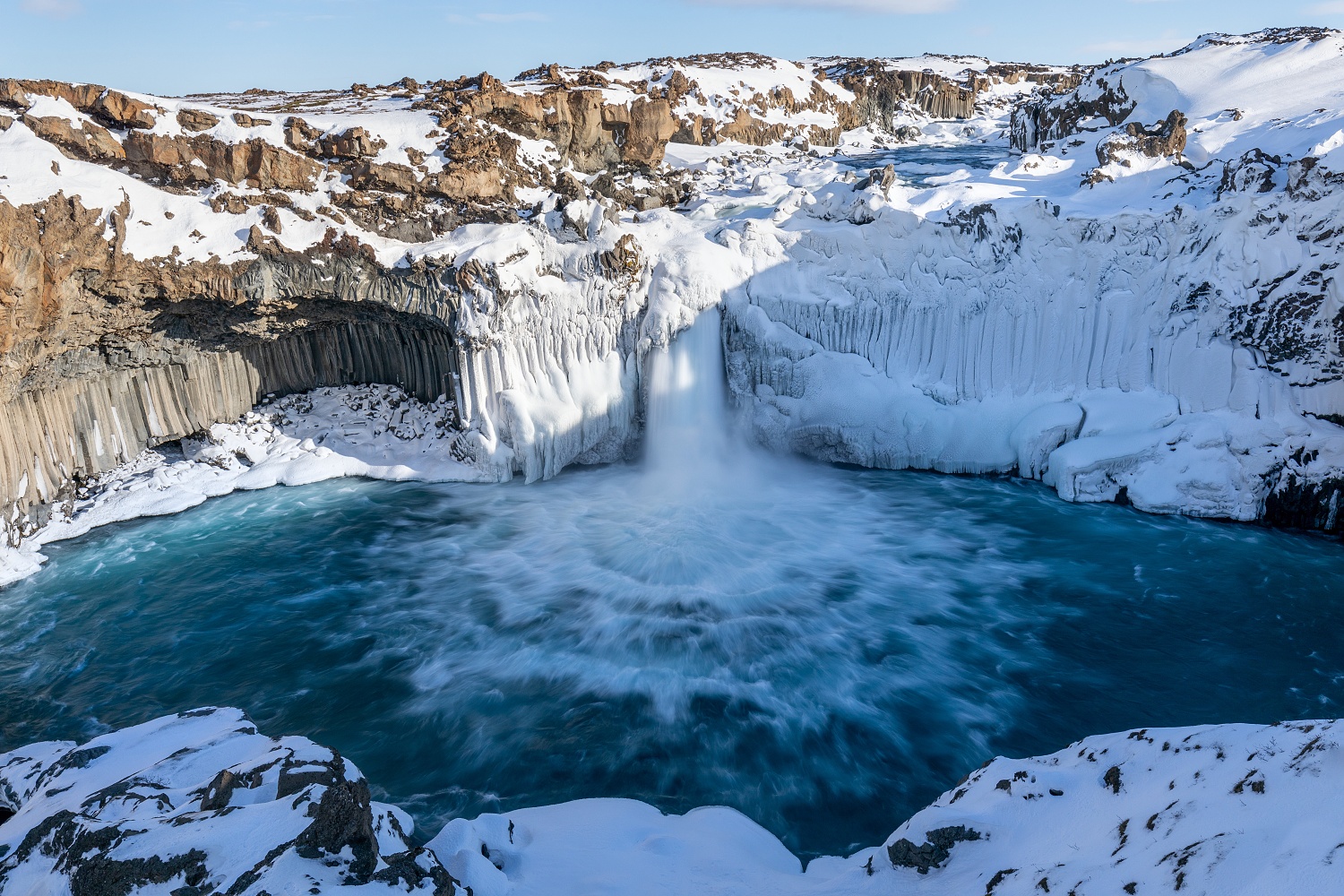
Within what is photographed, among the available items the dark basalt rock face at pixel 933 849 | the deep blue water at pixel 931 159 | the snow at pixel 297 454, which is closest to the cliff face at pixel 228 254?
the snow at pixel 297 454

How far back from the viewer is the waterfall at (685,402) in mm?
15977

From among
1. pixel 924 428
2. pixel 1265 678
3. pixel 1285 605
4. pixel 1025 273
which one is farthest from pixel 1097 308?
pixel 1265 678

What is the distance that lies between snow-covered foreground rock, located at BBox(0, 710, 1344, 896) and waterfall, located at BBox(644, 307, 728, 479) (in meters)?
9.44

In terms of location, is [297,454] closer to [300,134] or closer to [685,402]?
[300,134]

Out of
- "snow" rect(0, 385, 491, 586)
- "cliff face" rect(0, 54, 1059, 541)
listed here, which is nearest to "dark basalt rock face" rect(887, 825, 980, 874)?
"cliff face" rect(0, 54, 1059, 541)

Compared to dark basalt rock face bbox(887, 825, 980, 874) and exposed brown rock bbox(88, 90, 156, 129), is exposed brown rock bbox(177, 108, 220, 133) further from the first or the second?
dark basalt rock face bbox(887, 825, 980, 874)

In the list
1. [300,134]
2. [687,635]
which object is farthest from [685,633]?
[300,134]

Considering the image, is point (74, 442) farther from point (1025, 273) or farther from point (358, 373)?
point (1025, 273)

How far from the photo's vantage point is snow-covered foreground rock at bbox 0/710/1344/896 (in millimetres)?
4293

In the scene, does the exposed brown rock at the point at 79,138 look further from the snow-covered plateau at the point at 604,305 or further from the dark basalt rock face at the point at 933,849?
the dark basalt rock face at the point at 933,849

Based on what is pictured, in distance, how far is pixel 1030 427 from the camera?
49.2 ft

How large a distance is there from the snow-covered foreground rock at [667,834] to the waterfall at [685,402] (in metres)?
9.44

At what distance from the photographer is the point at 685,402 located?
1609 centimetres

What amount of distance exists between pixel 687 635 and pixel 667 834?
403cm
